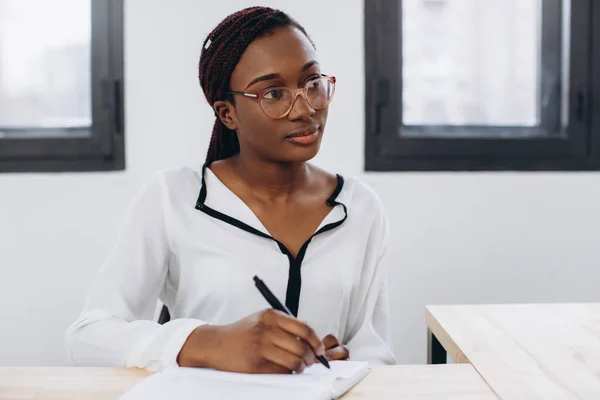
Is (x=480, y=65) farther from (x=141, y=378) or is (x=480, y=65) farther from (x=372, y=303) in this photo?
(x=141, y=378)

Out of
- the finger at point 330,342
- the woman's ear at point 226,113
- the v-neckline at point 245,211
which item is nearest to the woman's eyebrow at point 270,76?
the woman's ear at point 226,113

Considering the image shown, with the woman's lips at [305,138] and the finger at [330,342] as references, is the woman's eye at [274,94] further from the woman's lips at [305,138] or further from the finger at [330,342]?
the finger at [330,342]

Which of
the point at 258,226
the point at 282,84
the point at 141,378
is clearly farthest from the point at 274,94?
the point at 141,378

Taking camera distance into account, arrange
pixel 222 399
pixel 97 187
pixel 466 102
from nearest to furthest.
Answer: pixel 222 399 → pixel 97 187 → pixel 466 102

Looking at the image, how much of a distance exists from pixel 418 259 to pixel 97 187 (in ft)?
3.53

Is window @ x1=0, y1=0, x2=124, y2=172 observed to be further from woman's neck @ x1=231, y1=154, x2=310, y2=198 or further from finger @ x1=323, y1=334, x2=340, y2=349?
finger @ x1=323, y1=334, x2=340, y2=349

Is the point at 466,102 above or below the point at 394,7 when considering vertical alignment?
below

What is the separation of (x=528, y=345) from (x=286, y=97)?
2.01 ft

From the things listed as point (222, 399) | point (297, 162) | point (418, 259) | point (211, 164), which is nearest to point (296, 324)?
point (222, 399)

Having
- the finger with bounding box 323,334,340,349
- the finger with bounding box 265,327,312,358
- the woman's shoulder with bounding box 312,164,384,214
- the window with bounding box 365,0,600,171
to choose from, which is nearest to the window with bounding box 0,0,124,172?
the window with bounding box 365,0,600,171

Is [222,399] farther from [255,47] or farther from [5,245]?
[5,245]

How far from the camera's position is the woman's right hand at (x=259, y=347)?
2.83 feet

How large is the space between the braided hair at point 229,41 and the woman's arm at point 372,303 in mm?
433

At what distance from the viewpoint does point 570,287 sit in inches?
85.9
